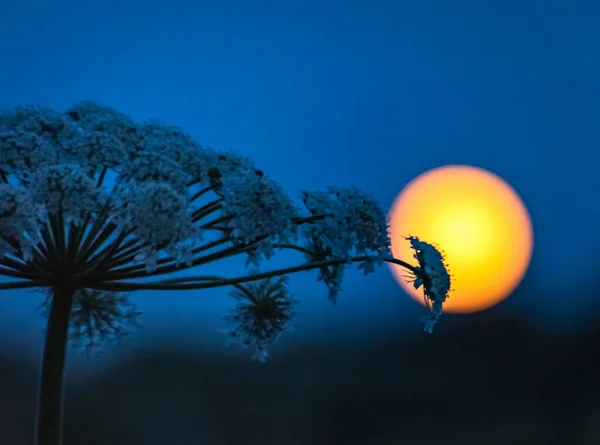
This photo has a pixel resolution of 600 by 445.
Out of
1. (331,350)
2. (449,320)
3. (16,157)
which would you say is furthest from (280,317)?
(449,320)

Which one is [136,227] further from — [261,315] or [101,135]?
[261,315]

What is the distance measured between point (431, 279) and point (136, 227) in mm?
766

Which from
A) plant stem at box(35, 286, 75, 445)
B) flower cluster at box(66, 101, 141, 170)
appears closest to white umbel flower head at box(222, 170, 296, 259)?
flower cluster at box(66, 101, 141, 170)

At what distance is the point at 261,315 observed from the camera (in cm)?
191

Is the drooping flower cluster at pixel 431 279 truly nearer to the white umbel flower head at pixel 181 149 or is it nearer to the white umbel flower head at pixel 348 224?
the white umbel flower head at pixel 348 224

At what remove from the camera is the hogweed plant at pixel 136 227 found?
128cm

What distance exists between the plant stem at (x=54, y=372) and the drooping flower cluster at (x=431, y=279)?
0.83m

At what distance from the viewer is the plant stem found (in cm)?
125

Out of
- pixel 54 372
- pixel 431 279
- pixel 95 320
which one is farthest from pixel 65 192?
pixel 431 279

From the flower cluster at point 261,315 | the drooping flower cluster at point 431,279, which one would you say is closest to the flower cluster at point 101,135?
the flower cluster at point 261,315

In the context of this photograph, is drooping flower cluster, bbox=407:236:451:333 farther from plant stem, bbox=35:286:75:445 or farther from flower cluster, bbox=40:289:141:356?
plant stem, bbox=35:286:75:445

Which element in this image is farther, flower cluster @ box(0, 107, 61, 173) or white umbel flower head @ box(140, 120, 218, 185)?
white umbel flower head @ box(140, 120, 218, 185)

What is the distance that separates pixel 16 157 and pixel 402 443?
3.88 m

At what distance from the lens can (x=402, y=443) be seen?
4688mm
